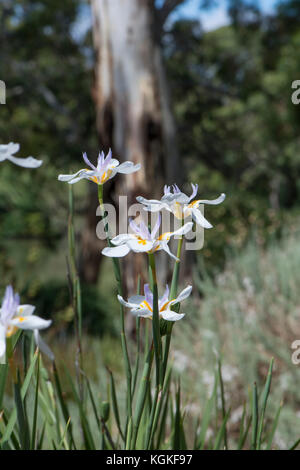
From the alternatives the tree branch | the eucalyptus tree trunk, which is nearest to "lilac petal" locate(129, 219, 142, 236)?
the eucalyptus tree trunk

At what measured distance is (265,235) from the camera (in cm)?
452

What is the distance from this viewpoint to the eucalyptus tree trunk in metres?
3.16

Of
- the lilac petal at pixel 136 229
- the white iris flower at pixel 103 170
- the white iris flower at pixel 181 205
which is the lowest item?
the lilac petal at pixel 136 229

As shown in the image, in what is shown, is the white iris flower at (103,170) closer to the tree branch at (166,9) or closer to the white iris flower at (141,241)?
the white iris flower at (141,241)

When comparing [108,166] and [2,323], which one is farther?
[108,166]

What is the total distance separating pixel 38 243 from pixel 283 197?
22.7 feet

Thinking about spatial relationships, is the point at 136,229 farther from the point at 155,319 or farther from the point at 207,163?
the point at 207,163

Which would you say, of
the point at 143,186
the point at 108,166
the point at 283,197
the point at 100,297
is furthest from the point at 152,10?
the point at 283,197

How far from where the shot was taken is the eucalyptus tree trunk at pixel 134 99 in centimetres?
316

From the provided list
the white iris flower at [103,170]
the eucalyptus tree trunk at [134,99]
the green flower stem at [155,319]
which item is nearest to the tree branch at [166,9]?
the eucalyptus tree trunk at [134,99]

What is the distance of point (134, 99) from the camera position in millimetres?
3203

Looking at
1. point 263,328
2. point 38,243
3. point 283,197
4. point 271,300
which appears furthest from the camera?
point 283,197

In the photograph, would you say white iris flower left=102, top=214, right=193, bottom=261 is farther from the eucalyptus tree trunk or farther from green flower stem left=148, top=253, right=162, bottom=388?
the eucalyptus tree trunk

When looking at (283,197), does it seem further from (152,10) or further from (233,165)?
(152,10)
